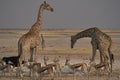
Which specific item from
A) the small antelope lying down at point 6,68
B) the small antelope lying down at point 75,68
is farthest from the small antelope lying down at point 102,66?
the small antelope lying down at point 6,68

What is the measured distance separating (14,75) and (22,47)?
1.11m

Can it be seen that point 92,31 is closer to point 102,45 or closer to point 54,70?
point 102,45

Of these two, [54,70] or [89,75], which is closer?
[54,70]

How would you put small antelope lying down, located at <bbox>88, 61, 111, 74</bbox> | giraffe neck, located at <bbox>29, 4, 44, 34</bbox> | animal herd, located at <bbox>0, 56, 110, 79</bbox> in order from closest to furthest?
animal herd, located at <bbox>0, 56, 110, 79</bbox> < small antelope lying down, located at <bbox>88, 61, 111, 74</bbox> < giraffe neck, located at <bbox>29, 4, 44, 34</bbox>

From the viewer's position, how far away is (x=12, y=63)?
17.8 metres

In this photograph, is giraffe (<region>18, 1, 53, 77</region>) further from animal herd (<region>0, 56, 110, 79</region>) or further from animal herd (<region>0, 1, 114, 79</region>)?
animal herd (<region>0, 56, 110, 79</region>)

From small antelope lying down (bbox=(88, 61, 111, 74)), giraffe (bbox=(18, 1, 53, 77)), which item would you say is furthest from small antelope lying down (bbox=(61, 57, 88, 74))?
giraffe (bbox=(18, 1, 53, 77))

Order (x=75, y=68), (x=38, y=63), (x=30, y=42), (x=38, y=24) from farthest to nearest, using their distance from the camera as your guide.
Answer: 1. (x=38, y=24)
2. (x=30, y=42)
3. (x=75, y=68)
4. (x=38, y=63)

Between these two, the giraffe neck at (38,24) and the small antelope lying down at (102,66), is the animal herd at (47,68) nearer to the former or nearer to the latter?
the small antelope lying down at (102,66)

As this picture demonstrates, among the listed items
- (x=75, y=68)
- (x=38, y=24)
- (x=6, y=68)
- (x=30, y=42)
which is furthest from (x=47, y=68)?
(x=38, y=24)

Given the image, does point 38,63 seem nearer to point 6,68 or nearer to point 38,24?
point 6,68

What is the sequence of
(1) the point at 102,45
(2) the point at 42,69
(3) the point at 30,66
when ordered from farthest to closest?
1. (1) the point at 102,45
2. (3) the point at 30,66
3. (2) the point at 42,69

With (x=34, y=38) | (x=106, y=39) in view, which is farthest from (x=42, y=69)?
(x=106, y=39)

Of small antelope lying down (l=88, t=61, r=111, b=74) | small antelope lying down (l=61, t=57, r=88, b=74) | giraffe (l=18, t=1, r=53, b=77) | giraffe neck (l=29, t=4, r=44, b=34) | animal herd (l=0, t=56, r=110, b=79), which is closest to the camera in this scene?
animal herd (l=0, t=56, r=110, b=79)
